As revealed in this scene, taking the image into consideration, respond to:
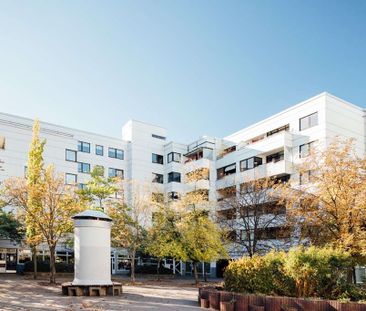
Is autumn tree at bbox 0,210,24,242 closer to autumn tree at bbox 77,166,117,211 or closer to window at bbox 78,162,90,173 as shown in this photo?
autumn tree at bbox 77,166,117,211

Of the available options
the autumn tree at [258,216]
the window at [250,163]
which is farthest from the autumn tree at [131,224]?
the window at [250,163]

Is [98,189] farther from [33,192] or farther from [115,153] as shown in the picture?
[115,153]

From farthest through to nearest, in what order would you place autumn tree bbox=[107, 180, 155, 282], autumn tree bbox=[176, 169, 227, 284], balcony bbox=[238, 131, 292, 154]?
1. balcony bbox=[238, 131, 292, 154]
2. autumn tree bbox=[107, 180, 155, 282]
3. autumn tree bbox=[176, 169, 227, 284]

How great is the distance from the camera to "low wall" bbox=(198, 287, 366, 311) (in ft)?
43.4

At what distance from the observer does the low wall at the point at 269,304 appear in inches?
521

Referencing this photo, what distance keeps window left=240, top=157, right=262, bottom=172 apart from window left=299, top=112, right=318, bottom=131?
20.1ft

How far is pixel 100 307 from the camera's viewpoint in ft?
51.8

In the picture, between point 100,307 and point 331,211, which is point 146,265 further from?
point 100,307

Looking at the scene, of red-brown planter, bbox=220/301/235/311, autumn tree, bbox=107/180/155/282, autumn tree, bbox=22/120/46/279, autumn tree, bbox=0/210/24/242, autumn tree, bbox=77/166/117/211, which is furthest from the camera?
autumn tree, bbox=77/166/117/211

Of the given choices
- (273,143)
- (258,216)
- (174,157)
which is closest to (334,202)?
(258,216)

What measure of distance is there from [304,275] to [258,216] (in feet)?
69.9

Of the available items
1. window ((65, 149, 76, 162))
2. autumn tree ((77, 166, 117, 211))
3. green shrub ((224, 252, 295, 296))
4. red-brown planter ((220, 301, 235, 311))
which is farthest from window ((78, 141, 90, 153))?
red-brown planter ((220, 301, 235, 311))

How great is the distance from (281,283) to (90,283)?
9.20 metres

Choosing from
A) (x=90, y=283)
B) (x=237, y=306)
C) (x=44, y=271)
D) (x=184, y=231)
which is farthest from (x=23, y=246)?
(x=237, y=306)
